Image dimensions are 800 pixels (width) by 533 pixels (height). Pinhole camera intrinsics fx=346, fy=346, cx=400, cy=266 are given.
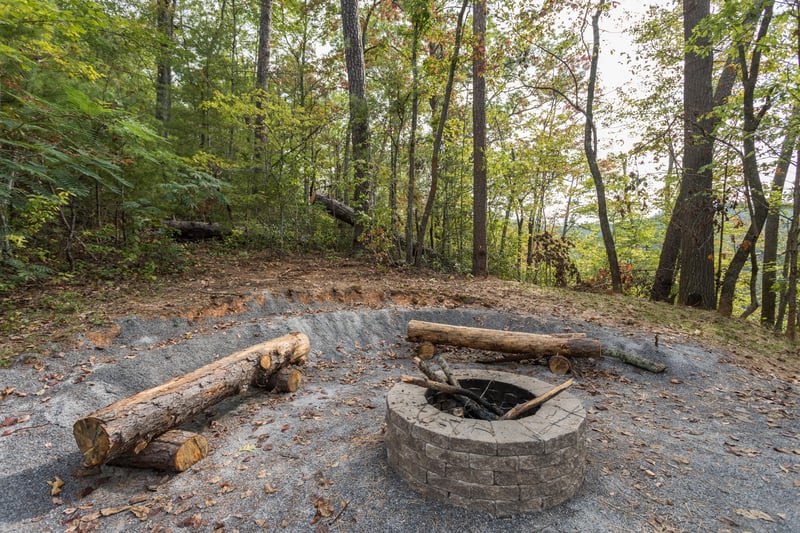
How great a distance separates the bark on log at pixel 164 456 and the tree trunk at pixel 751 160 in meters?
9.66

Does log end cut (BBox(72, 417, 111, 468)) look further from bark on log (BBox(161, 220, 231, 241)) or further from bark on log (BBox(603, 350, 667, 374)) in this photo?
bark on log (BBox(161, 220, 231, 241))

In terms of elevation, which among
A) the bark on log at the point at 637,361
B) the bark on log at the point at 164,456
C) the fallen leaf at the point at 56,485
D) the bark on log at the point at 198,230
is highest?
the bark on log at the point at 198,230

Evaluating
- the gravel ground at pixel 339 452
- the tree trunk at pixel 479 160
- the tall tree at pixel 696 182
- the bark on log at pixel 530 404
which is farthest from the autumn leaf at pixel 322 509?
the tall tree at pixel 696 182

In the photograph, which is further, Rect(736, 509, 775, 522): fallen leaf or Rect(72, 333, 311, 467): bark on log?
Rect(72, 333, 311, 467): bark on log

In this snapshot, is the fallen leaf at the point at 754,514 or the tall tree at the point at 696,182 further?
the tall tree at the point at 696,182

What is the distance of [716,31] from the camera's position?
5949 mm

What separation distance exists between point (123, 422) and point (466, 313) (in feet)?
19.6

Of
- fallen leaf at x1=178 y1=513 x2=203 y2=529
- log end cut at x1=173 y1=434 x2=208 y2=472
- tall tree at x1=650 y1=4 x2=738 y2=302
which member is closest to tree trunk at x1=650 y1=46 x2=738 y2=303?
tall tree at x1=650 y1=4 x2=738 y2=302

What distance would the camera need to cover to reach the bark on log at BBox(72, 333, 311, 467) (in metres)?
2.79

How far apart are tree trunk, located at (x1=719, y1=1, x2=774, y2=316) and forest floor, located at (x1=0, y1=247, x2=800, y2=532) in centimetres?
115

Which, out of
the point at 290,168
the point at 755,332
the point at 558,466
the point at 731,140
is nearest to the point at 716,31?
the point at 731,140

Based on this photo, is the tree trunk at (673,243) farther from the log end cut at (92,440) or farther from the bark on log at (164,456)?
the log end cut at (92,440)

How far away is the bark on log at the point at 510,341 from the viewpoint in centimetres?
580

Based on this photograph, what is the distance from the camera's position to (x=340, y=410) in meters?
4.49
